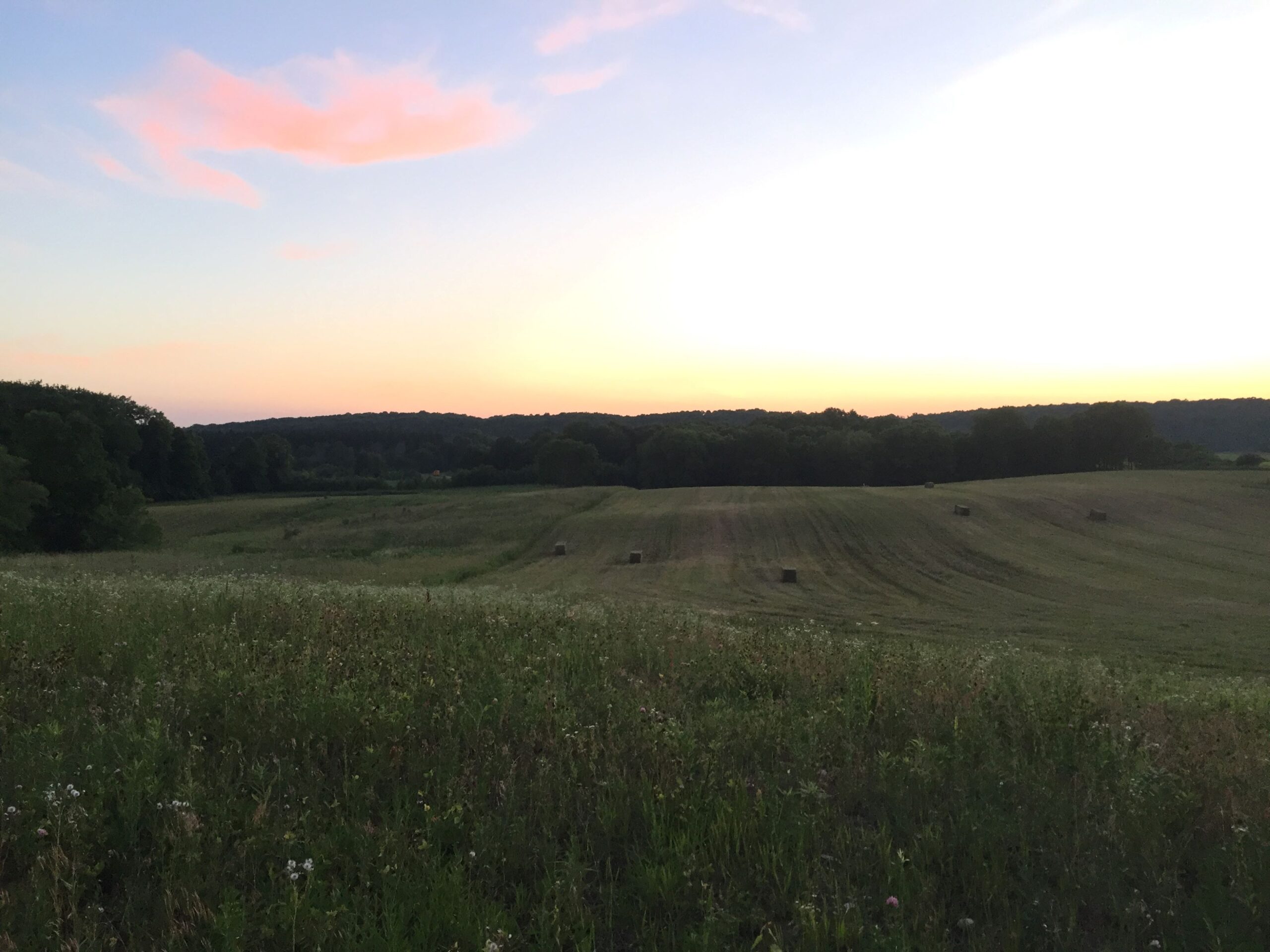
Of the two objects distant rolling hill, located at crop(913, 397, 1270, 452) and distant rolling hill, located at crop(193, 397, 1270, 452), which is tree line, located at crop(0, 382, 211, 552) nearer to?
distant rolling hill, located at crop(193, 397, 1270, 452)

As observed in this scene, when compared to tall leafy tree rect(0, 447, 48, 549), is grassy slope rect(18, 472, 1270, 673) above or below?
below

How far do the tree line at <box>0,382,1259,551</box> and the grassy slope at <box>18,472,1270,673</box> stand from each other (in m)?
6.92

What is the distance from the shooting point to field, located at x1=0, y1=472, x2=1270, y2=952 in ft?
10.7

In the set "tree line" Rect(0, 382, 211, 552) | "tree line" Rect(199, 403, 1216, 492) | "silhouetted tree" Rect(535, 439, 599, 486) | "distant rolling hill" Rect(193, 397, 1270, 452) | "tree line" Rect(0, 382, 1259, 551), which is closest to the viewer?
"tree line" Rect(0, 382, 211, 552)

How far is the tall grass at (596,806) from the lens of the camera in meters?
3.25

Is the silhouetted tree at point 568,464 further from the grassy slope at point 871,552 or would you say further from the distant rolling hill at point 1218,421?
the distant rolling hill at point 1218,421

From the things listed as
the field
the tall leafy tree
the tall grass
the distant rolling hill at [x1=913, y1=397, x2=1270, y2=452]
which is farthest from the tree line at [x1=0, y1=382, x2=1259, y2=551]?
the tall grass

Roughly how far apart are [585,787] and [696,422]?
4510 inches

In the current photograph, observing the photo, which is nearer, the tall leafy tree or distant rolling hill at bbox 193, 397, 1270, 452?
the tall leafy tree

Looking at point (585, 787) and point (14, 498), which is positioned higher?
point (14, 498)

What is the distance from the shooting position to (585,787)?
4301 mm

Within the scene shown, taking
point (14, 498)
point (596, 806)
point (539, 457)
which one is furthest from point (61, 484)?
point (596, 806)

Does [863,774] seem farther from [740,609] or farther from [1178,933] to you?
[740,609]

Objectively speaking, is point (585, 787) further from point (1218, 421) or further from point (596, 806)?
point (1218, 421)
